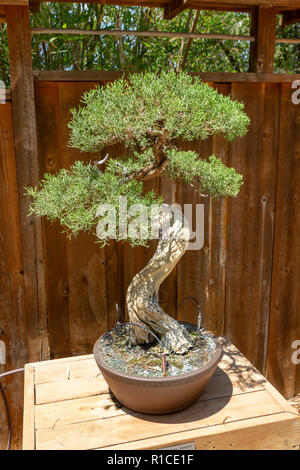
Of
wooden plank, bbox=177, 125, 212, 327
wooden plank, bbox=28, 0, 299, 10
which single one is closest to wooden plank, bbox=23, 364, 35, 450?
wooden plank, bbox=177, 125, 212, 327

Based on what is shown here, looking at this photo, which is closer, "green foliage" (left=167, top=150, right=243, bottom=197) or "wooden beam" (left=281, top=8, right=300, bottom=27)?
"green foliage" (left=167, top=150, right=243, bottom=197)

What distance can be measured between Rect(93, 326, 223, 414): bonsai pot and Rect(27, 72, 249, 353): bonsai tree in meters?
0.15

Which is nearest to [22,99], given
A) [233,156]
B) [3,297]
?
[3,297]

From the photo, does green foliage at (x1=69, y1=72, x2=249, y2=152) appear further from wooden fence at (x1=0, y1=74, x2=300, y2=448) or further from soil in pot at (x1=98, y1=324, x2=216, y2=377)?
soil in pot at (x1=98, y1=324, x2=216, y2=377)

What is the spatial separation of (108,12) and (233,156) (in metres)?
2.24

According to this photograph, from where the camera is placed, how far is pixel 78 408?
49.8 inches

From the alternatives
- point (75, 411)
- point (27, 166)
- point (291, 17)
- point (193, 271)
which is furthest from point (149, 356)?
point (291, 17)

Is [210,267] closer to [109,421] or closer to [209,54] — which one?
[109,421]

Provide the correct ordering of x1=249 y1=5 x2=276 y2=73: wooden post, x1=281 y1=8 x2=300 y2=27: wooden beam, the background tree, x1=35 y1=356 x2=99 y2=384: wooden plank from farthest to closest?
the background tree
x1=281 y1=8 x2=300 y2=27: wooden beam
x1=249 y1=5 x2=276 y2=73: wooden post
x1=35 y1=356 x2=99 y2=384: wooden plank

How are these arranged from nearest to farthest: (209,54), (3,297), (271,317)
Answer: (3,297)
(271,317)
(209,54)

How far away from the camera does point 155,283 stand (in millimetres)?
1429

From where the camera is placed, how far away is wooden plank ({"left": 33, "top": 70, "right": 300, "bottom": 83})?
161cm

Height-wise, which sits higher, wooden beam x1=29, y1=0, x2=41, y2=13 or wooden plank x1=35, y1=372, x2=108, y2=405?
wooden beam x1=29, y1=0, x2=41, y2=13

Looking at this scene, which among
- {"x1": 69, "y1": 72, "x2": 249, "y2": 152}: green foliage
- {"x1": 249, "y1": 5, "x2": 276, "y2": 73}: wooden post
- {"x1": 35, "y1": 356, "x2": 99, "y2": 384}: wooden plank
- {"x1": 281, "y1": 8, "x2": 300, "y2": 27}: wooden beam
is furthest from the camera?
{"x1": 281, "y1": 8, "x2": 300, "y2": 27}: wooden beam
